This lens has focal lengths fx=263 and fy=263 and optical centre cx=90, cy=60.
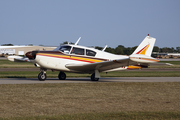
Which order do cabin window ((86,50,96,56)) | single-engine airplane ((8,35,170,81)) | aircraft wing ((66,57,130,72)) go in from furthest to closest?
cabin window ((86,50,96,56)) < aircraft wing ((66,57,130,72)) < single-engine airplane ((8,35,170,81))

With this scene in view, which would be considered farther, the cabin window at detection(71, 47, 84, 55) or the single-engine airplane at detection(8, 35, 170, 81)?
the cabin window at detection(71, 47, 84, 55)

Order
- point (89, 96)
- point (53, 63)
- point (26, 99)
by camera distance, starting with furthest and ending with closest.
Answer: point (53, 63)
point (89, 96)
point (26, 99)

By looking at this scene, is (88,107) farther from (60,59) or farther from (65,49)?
(65,49)

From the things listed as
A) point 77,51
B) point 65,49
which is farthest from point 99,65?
point 65,49

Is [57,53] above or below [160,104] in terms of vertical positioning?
above

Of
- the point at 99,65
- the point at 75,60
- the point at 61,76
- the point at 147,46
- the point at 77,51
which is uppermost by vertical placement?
the point at 147,46

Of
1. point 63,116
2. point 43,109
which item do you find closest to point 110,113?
point 63,116

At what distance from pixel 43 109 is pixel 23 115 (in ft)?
2.77

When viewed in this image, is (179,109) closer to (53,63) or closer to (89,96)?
(89,96)

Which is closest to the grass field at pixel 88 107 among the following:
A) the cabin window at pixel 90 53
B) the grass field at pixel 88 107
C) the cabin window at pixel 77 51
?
the grass field at pixel 88 107

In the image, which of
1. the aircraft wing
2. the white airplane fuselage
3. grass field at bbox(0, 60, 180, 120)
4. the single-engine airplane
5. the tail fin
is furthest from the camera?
the tail fin

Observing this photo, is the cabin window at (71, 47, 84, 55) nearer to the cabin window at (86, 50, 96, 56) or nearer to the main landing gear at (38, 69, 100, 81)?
the cabin window at (86, 50, 96, 56)

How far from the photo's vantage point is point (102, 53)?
18.4m

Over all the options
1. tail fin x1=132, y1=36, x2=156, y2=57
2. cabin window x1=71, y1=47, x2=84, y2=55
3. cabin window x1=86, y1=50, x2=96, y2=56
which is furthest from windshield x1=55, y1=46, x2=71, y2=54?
tail fin x1=132, y1=36, x2=156, y2=57
